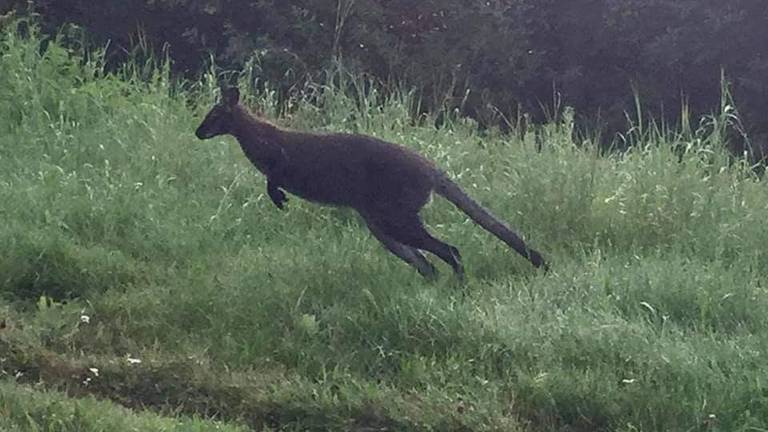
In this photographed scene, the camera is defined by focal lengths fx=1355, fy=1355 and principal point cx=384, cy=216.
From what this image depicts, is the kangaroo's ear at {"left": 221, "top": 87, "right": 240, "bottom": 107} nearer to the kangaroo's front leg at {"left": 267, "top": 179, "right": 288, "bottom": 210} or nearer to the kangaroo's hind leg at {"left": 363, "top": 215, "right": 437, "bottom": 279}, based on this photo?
the kangaroo's front leg at {"left": 267, "top": 179, "right": 288, "bottom": 210}

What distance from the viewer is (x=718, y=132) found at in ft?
28.8

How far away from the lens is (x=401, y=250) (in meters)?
7.06

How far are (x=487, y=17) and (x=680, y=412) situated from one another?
11372 millimetres

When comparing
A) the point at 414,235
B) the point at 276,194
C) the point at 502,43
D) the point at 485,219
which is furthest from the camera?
the point at 502,43

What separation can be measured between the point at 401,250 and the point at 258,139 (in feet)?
3.19

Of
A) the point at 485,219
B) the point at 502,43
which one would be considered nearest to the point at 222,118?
the point at 485,219

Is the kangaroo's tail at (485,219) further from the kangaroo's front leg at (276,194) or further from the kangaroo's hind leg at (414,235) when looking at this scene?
the kangaroo's front leg at (276,194)

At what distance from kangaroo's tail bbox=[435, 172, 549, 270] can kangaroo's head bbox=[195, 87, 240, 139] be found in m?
1.18

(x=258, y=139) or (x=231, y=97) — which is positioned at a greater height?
(x=231, y=97)

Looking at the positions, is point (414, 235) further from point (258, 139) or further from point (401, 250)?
point (258, 139)

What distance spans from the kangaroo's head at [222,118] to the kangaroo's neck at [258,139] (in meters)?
0.03

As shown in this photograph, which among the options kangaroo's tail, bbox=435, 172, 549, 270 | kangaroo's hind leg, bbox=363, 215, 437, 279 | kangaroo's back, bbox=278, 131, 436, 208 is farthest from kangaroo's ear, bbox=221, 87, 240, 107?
kangaroo's tail, bbox=435, 172, 549, 270

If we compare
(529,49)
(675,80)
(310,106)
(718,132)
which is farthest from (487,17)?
(718,132)

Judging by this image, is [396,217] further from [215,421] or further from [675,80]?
[675,80]
